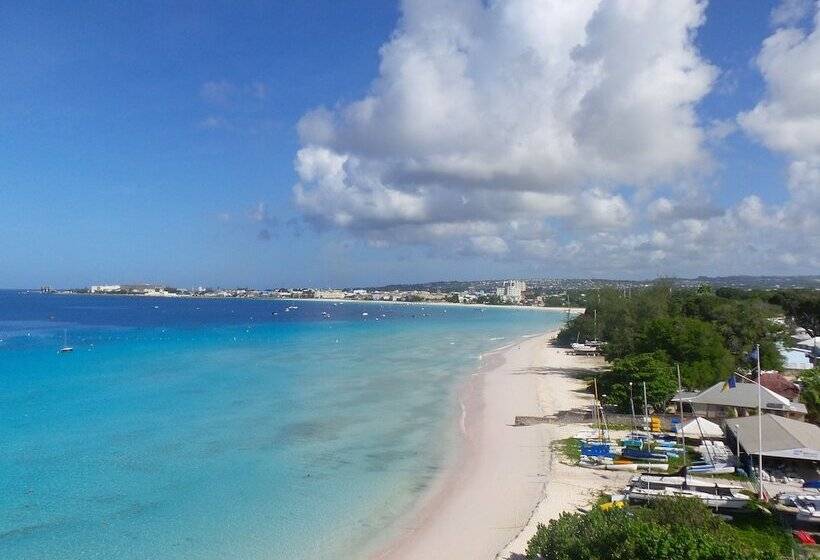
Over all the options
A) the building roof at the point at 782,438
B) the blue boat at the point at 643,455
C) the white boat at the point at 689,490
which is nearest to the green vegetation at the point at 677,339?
the building roof at the point at 782,438

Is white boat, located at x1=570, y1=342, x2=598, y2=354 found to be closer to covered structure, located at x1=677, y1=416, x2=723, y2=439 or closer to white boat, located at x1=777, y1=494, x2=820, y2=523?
covered structure, located at x1=677, y1=416, x2=723, y2=439

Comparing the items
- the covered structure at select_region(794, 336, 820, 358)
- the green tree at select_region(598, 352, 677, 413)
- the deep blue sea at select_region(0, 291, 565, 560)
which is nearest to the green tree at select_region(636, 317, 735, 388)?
the green tree at select_region(598, 352, 677, 413)

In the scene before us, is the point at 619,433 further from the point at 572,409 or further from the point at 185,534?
the point at 185,534

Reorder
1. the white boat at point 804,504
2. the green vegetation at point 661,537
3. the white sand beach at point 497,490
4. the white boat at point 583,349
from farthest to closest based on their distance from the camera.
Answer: the white boat at point 583,349 → the white sand beach at point 497,490 → the white boat at point 804,504 → the green vegetation at point 661,537

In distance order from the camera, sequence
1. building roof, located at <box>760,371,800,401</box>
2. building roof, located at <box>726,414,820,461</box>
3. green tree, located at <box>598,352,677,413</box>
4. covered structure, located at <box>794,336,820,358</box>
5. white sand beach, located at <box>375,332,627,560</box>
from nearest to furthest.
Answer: white sand beach, located at <box>375,332,627,560</box> → building roof, located at <box>726,414,820,461</box> → building roof, located at <box>760,371,800,401</box> → green tree, located at <box>598,352,677,413</box> → covered structure, located at <box>794,336,820,358</box>

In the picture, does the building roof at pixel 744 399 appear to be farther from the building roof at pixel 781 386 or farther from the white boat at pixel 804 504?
the white boat at pixel 804 504

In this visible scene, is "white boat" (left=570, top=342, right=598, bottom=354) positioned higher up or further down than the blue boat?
further down
